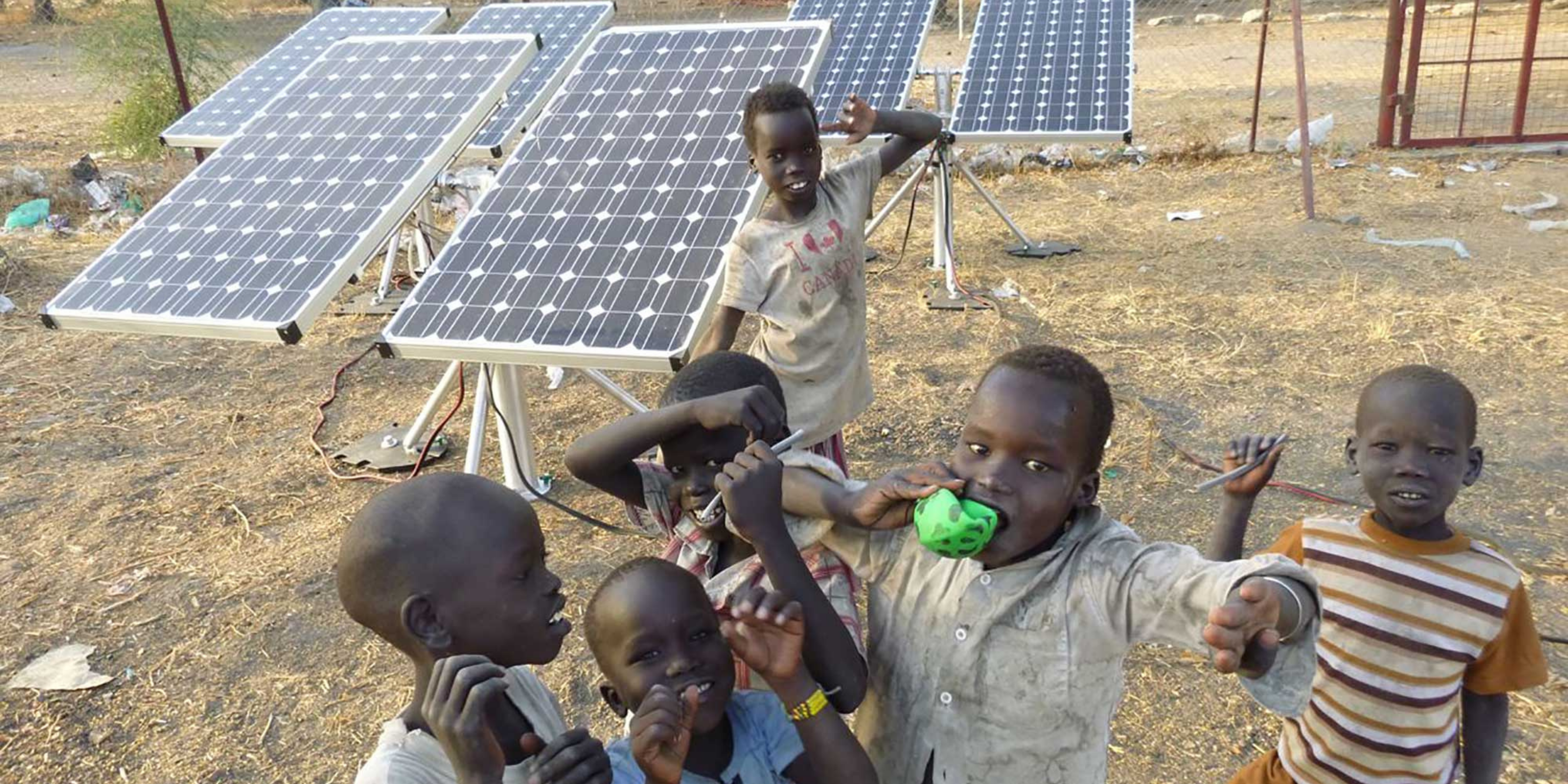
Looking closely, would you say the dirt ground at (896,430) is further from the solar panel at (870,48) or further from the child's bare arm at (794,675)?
the child's bare arm at (794,675)

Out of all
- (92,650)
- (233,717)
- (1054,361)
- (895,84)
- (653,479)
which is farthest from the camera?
(895,84)

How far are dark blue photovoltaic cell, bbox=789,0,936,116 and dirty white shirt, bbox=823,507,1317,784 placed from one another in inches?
237

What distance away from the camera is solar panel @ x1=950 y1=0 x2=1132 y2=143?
24.0 feet

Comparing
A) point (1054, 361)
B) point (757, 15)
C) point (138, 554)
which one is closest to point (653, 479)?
point (1054, 361)

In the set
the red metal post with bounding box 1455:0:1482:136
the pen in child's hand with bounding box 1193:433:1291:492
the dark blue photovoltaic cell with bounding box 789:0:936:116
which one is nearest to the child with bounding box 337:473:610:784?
the pen in child's hand with bounding box 1193:433:1291:492

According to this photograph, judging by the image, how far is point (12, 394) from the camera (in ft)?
20.7

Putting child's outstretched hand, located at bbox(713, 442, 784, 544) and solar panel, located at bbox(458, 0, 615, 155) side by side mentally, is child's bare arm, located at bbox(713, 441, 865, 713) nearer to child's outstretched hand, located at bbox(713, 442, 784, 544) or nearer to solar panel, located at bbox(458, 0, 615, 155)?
child's outstretched hand, located at bbox(713, 442, 784, 544)

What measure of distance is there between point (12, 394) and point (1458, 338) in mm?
8439

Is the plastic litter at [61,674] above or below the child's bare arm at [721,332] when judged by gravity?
below

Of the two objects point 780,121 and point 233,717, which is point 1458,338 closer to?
point 780,121

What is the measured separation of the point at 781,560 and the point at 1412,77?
399 inches

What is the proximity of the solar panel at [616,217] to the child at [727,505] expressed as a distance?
95 cm

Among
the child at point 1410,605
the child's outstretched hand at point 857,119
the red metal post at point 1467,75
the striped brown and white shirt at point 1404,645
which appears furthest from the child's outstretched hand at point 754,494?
the red metal post at point 1467,75

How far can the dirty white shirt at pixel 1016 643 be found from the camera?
1.61 meters
